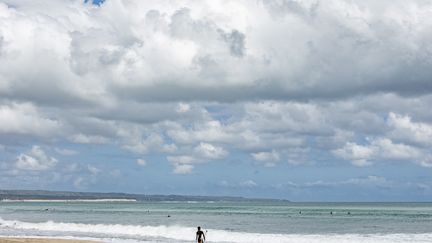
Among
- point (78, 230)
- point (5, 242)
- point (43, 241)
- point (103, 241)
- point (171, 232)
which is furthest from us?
point (78, 230)

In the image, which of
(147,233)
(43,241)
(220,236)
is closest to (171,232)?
(147,233)

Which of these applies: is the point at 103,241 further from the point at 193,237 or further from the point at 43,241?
the point at 193,237

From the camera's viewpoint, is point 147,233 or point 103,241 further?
point 147,233

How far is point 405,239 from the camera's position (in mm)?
47844

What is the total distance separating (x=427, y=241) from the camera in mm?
45969

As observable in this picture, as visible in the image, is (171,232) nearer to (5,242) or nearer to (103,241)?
(103,241)

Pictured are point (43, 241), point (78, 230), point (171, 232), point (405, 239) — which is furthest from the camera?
point (78, 230)

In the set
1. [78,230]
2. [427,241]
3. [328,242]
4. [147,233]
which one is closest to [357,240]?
[328,242]

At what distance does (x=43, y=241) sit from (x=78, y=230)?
19326 millimetres

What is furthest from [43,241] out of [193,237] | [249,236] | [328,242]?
[328,242]

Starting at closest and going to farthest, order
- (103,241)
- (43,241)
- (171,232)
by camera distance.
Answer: (43,241)
(103,241)
(171,232)

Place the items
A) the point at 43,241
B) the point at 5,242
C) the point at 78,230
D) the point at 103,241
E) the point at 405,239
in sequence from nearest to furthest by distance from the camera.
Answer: the point at 5,242, the point at 43,241, the point at 103,241, the point at 405,239, the point at 78,230

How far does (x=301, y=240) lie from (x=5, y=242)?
22.5m

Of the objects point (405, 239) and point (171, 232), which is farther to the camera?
point (171, 232)
